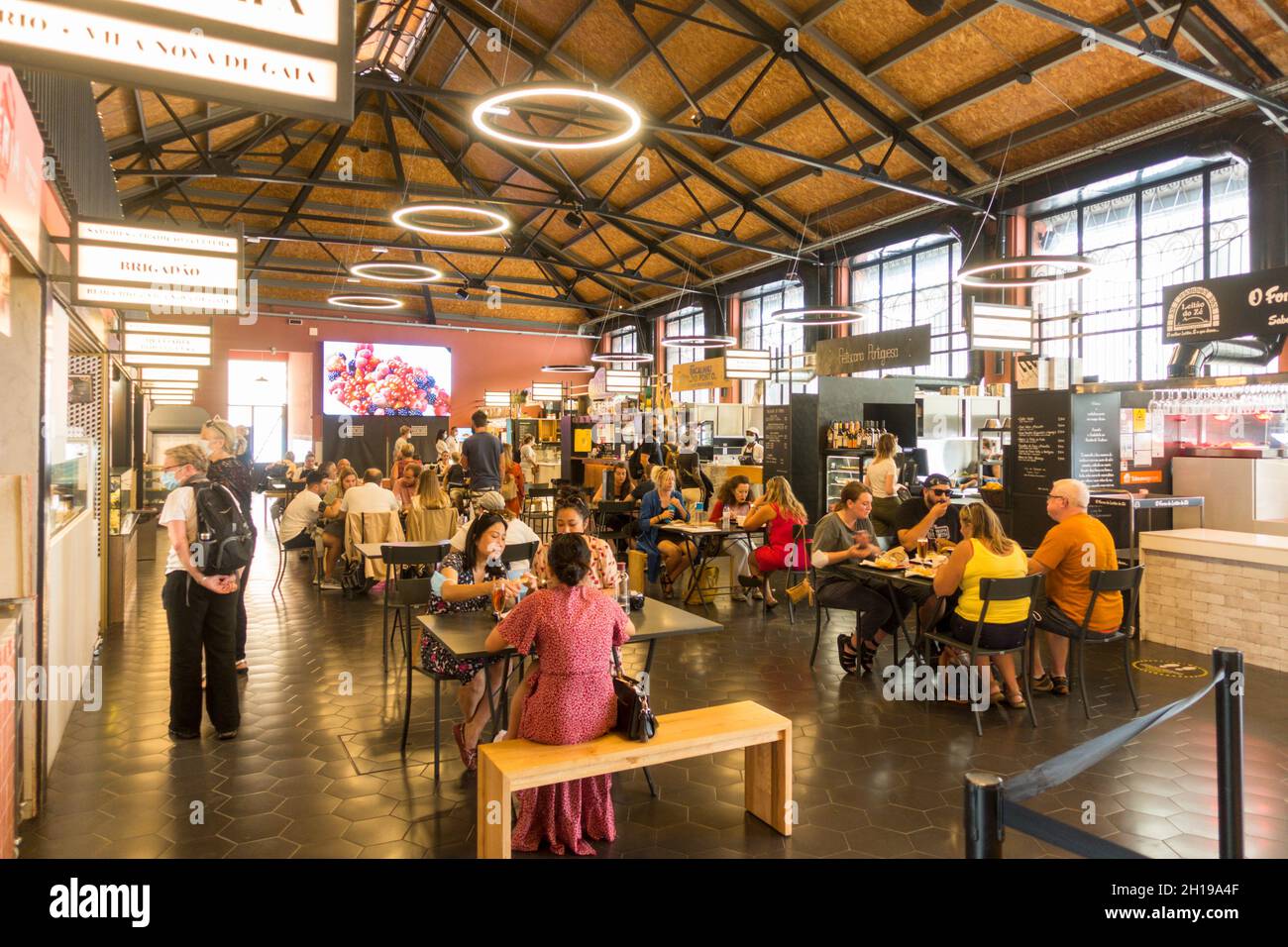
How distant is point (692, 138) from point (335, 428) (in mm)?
11812

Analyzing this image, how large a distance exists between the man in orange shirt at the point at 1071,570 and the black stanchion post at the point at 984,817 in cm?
401

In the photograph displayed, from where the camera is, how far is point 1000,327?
9977mm

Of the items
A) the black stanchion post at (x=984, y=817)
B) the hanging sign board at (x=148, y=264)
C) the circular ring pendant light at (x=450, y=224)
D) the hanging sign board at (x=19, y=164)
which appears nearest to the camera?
the black stanchion post at (x=984, y=817)

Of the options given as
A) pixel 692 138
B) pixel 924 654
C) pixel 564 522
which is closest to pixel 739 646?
pixel 924 654

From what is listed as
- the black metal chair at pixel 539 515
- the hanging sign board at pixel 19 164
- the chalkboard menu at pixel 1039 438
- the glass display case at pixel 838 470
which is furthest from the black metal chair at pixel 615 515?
the hanging sign board at pixel 19 164

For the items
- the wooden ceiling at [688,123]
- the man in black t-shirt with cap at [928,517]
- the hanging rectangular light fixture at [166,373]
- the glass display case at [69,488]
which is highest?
the wooden ceiling at [688,123]

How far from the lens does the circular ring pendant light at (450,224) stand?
8.81 metres

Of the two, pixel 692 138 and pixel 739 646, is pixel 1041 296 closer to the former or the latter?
pixel 692 138

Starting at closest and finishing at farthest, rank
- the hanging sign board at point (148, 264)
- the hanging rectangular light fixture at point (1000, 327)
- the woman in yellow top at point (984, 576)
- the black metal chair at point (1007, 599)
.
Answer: the hanging sign board at point (148, 264), the black metal chair at point (1007, 599), the woman in yellow top at point (984, 576), the hanging rectangular light fixture at point (1000, 327)

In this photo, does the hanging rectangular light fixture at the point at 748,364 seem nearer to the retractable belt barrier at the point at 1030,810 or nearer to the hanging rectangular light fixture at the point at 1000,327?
the hanging rectangular light fixture at the point at 1000,327

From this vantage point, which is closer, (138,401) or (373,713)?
(373,713)

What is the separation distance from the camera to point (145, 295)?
14.2 feet

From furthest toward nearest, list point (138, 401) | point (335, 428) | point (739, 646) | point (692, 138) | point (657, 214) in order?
point (335, 428)
point (657, 214)
point (692, 138)
point (138, 401)
point (739, 646)

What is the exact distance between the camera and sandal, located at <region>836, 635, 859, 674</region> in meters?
5.63
